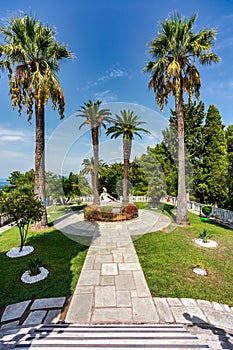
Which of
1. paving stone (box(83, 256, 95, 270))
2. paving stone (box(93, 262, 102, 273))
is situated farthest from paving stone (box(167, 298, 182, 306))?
paving stone (box(83, 256, 95, 270))

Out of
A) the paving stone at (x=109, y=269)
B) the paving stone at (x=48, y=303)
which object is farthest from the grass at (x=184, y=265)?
the paving stone at (x=48, y=303)

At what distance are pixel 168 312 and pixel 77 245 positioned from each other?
4.43 m

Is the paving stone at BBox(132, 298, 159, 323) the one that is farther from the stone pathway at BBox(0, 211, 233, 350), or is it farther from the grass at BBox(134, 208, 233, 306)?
the grass at BBox(134, 208, 233, 306)

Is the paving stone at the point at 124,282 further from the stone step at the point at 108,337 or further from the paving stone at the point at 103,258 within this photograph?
the stone step at the point at 108,337

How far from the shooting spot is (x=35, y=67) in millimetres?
8180

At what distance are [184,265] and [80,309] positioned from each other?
10.6 ft

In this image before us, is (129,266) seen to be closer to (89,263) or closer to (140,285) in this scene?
(140,285)

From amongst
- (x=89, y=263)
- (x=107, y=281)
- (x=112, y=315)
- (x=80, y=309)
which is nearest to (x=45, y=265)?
(x=89, y=263)

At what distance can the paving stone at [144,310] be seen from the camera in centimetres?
311

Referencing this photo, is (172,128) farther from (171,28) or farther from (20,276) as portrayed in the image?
(20,276)

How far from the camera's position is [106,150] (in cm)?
1650

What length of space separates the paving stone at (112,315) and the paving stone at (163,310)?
0.56 m

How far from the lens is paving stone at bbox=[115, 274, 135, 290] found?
13.6ft

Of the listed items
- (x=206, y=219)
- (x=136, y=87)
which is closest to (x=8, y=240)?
(x=206, y=219)
